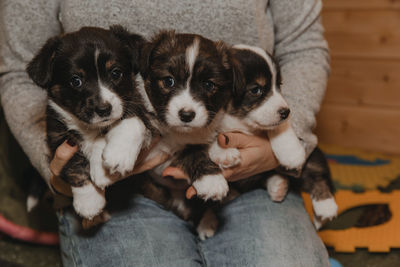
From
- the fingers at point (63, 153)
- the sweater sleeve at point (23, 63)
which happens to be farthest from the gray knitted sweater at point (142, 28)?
the fingers at point (63, 153)

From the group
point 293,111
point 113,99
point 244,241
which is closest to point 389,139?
point 293,111

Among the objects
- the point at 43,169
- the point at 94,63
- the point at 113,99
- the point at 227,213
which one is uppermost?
the point at 94,63

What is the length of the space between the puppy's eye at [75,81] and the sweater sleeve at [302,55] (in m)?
1.04

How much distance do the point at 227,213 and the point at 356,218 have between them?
1076 millimetres

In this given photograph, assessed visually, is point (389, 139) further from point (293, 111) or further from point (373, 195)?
point (293, 111)

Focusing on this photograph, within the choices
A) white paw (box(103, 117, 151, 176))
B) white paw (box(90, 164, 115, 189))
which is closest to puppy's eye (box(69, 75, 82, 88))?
white paw (box(103, 117, 151, 176))

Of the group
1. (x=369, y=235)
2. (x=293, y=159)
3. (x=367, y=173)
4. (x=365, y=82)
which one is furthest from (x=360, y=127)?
(x=293, y=159)

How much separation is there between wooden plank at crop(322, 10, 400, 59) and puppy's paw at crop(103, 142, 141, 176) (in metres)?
2.90

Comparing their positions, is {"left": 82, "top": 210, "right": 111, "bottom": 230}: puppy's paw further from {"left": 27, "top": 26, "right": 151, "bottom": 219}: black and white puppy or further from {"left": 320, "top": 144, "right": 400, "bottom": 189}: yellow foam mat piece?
{"left": 320, "top": 144, "right": 400, "bottom": 189}: yellow foam mat piece

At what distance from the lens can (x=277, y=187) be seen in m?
2.12

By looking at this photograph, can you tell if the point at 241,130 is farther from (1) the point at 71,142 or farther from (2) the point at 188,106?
(1) the point at 71,142

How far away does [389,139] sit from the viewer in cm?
401

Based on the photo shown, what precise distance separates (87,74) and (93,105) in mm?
137

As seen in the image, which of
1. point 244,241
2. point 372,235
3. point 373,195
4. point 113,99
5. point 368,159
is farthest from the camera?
point 368,159
